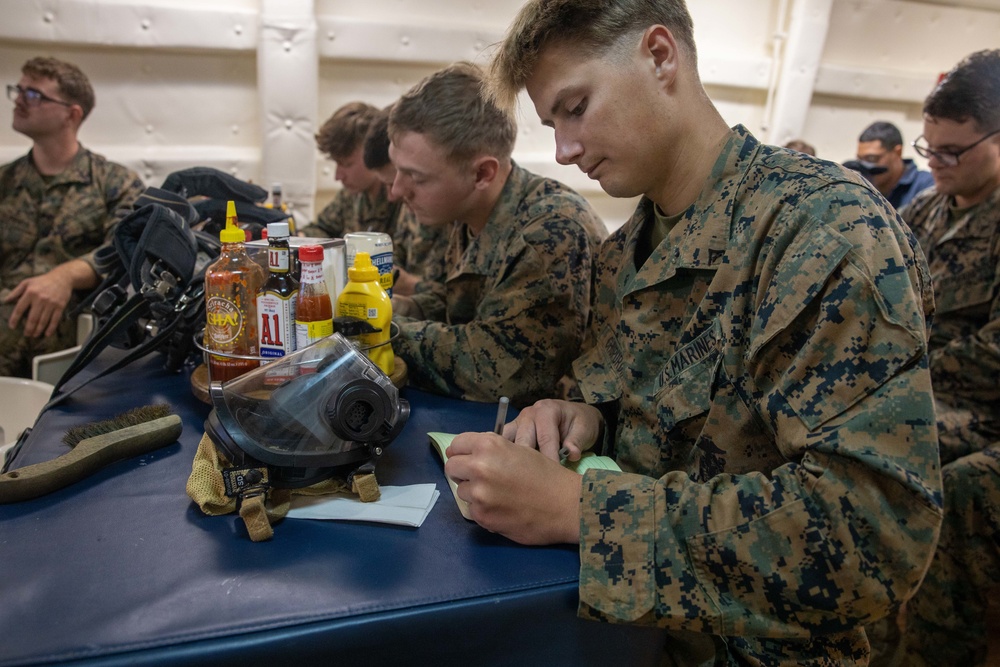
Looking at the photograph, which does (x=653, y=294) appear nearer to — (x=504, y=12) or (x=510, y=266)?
(x=510, y=266)

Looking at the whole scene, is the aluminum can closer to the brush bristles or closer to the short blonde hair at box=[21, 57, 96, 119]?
the brush bristles

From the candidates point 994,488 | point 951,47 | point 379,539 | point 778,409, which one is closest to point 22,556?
point 379,539

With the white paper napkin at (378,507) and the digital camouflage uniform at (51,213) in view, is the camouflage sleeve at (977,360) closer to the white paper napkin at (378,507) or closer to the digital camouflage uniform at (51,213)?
the white paper napkin at (378,507)

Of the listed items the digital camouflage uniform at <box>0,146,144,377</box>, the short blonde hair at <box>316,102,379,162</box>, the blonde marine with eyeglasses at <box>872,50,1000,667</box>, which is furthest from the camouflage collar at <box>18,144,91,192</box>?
the blonde marine with eyeglasses at <box>872,50,1000,667</box>

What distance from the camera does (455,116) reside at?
156 cm

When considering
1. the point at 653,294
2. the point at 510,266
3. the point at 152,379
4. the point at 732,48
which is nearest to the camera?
the point at 653,294

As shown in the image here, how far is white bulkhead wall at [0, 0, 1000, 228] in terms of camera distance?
3008 mm

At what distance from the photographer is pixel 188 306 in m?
1.33

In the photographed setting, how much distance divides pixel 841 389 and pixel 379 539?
21.4 inches

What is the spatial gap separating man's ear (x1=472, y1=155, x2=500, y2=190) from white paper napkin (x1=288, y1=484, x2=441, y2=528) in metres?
0.92

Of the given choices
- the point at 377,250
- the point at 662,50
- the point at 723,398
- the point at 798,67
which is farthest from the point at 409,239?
the point at 798,67

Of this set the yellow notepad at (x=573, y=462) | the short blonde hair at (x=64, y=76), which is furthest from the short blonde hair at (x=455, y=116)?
the short blonde hair at (x=64, y=76)

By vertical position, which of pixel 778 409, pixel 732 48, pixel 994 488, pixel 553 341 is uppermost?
pixel 732 48

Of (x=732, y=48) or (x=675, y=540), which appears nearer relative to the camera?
(x=675, y=540)
